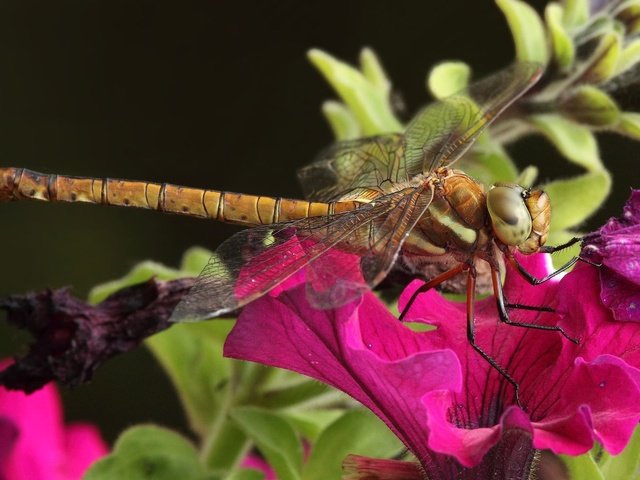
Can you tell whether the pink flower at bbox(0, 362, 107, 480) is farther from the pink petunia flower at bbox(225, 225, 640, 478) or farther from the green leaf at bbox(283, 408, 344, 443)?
the pink petunia flower at bbox(225, 225, 640, 478)

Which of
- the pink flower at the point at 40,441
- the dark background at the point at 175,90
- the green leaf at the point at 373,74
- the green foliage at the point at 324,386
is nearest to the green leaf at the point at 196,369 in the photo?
the green foliage at the point at 324,386

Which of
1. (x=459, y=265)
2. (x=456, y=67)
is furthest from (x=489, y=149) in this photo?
(x=459, y=265)

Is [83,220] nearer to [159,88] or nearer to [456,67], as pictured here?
[159,88]

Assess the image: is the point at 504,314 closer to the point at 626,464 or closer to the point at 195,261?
the point at 626,464

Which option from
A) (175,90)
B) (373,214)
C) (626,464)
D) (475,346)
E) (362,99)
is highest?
Result: (175,90)

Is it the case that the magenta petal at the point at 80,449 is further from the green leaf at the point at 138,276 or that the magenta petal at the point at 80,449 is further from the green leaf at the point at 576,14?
the green leaf at the point at 576,14

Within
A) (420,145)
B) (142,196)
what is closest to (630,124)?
(420,145)
